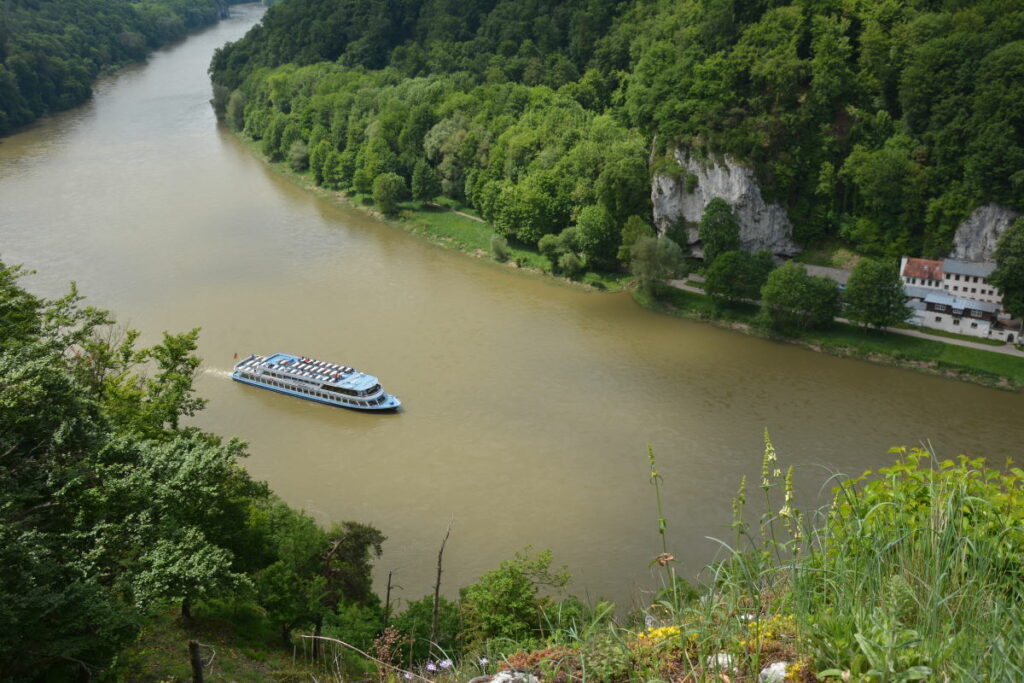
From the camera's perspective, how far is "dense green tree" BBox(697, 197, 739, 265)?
21047 mm

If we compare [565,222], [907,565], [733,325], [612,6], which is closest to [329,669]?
[907,565]

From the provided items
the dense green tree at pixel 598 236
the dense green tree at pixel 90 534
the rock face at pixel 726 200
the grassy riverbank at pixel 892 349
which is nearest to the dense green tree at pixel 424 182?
the dense green tree at pixel 598 236

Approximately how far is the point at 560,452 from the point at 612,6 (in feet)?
73.5

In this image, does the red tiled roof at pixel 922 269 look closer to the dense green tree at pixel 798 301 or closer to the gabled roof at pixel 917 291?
the gabled roof at pixel 917 291

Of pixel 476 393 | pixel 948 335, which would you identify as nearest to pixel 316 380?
pixel 476 393

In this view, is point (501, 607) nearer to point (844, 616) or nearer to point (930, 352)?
point (844, 616)

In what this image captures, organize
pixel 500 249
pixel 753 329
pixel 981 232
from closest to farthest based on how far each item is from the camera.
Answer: pixel 981 232, pixel 753 329, pixel 500 249

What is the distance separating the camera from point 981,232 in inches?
739

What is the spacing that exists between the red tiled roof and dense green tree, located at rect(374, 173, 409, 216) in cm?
1511

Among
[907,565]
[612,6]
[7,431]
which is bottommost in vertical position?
[7,431]

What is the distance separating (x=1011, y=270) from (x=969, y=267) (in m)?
1.19

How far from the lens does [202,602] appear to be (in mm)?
8578

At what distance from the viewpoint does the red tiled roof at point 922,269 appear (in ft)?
62.0

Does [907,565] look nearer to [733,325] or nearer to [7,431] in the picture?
[7,431]
